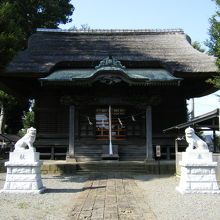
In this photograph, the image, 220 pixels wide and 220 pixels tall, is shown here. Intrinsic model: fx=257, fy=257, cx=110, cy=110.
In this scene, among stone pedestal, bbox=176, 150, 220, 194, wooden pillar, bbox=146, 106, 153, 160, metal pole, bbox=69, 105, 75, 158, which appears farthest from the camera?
metal pole, bbox=69, 105, 75, 158

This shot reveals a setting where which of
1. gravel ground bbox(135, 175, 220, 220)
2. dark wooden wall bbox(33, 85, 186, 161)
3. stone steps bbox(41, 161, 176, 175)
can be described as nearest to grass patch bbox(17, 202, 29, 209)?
gravel ground bbox(135, 175, 220, 220)

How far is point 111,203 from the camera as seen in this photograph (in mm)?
5285

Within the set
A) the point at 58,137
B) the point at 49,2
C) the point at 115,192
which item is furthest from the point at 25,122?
the point at 115,192

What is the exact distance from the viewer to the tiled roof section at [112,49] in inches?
466

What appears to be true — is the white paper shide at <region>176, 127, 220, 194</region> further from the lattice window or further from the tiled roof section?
the lattice window

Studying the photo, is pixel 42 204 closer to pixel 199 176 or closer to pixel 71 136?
pixel 199 176

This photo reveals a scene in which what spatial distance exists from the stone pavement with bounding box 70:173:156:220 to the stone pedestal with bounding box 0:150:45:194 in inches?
48.4

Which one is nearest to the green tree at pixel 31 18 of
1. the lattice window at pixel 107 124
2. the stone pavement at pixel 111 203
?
the lattice window at pixel 107 124

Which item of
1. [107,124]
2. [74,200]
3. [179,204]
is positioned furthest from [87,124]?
[179,204]

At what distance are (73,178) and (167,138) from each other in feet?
18.0

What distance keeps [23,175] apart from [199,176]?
4.42 m

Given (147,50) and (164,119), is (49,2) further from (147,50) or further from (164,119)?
(164,119)

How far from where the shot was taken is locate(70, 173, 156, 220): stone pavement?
4.45 meters

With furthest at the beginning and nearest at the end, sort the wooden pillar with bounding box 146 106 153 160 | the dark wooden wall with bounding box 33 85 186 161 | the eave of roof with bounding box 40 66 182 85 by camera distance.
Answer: the dark wooden wall with bounding box 33 85 186 161
the wooden pillar with bounding box 146 106 153 160
the eave of roof with bounding box 40 66 182 85
